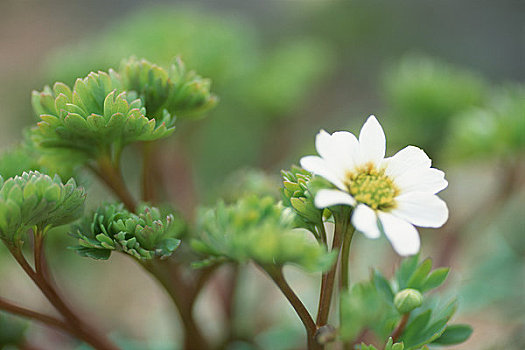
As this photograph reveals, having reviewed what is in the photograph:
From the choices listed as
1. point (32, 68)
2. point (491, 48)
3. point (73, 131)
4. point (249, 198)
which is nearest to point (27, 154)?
point (73, 131)

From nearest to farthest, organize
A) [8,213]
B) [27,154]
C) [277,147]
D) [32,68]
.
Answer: [8,213], [27,154], [277,147], [32,68]

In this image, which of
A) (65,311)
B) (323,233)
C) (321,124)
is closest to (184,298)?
(65,311)

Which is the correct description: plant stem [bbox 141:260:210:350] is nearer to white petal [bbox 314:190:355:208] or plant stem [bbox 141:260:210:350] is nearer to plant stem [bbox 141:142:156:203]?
plant stem [bbox 141:142:156:203]

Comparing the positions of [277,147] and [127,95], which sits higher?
[277,147]

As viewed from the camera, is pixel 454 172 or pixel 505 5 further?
pixel 505 5

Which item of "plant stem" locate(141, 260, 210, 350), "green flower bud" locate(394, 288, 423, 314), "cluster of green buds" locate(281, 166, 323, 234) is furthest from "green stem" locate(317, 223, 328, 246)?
"plant stem" locate(141, 260, 210, 350)

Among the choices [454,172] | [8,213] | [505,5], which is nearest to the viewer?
[8,213]

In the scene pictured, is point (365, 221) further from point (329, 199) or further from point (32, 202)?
point (32, 202)

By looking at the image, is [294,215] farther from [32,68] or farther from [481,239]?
[32,68]
